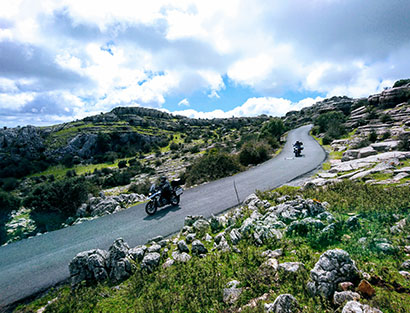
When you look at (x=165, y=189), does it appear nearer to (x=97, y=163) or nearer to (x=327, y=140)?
(x=327, y=140)

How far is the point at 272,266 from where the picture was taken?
179 inches

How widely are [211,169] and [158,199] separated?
9.00 m

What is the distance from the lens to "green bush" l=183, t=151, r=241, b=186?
19.5 metres

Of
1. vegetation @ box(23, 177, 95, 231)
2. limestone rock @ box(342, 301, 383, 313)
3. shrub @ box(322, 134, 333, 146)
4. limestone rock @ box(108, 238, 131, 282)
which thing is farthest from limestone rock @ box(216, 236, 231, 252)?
shrub @ box(322, 134, 333, 146)

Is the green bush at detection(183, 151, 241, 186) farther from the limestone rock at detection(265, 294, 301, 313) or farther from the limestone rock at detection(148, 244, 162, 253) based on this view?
the limestone rock at detection(265, 294, 301, 313)

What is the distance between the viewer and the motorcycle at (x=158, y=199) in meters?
11.5

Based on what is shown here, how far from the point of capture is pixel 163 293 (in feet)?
15.8

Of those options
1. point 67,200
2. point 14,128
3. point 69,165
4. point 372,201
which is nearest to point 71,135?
point 14,128

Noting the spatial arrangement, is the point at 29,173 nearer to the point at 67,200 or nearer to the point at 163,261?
the point at 67,200

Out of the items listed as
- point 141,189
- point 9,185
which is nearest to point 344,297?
point 141,189

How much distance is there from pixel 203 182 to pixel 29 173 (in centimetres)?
5004

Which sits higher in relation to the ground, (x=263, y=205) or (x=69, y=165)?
(x=69, y=165)

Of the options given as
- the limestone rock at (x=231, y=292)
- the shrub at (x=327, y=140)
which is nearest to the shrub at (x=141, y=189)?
the limestone rock at (x=231, y=292)

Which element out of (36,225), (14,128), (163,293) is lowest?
(163,293)
